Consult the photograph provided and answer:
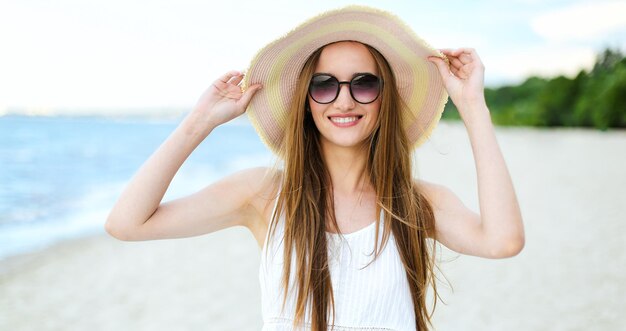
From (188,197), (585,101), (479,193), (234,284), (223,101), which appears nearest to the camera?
(479,193)

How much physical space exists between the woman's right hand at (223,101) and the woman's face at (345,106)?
0.87 ft

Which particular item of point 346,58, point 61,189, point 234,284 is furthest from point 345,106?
point 61,189

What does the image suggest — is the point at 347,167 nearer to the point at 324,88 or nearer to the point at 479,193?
the point at 324,88

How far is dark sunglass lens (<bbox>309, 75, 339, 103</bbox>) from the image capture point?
1946mm

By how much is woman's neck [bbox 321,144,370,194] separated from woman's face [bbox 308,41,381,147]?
2.7 inches

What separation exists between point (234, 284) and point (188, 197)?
4.29m

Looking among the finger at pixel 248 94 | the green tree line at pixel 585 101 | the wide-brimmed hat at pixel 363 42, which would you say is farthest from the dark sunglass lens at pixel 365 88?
the green tree line at pixel 585 101

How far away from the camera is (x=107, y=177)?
59.6 feet

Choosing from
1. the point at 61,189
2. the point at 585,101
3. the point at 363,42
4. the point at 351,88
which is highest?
the point at 585,101

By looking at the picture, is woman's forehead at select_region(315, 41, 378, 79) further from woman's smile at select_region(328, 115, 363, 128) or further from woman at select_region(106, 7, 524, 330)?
woman's smile at select_region(328, 115, 363, 128)

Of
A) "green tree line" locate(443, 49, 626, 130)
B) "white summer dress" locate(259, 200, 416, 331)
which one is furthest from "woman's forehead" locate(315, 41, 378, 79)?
"green tree line" locate(443, 49, 626, 130)

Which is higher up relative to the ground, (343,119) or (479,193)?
(343,119)

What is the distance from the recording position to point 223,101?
2.02 m

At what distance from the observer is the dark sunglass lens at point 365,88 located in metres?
1.95
